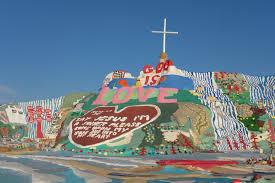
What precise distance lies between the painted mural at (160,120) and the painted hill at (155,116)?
0.11 m

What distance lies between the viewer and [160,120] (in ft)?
158

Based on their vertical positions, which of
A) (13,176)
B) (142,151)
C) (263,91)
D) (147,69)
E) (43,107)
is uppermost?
(147,69)

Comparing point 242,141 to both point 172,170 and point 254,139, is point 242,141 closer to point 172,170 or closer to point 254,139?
point 254,139

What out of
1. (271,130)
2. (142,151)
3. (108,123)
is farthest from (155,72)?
(142,151)

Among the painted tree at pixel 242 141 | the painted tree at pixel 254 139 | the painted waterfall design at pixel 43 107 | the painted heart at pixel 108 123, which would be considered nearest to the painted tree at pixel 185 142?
the painted heart at pixel 108 123

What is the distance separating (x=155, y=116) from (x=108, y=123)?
5.45 meters

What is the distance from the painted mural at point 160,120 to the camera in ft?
147

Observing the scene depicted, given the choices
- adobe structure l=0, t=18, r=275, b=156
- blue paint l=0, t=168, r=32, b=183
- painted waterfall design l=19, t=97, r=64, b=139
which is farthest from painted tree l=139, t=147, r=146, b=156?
painted waterfall design l=19, t=97, r=64, b=139

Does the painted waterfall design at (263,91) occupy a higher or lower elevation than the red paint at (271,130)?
higher

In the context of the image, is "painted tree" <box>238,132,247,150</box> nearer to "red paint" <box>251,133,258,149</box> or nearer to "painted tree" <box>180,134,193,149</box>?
"red paint" <box>251,133,258,149</box>

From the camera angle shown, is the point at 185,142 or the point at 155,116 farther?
the point at 155,116

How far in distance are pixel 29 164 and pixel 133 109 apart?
2171 centimetres

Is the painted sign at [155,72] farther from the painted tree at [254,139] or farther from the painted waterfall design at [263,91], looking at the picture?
the painted tree at [254,139]

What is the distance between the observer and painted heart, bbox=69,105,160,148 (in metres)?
47.4
